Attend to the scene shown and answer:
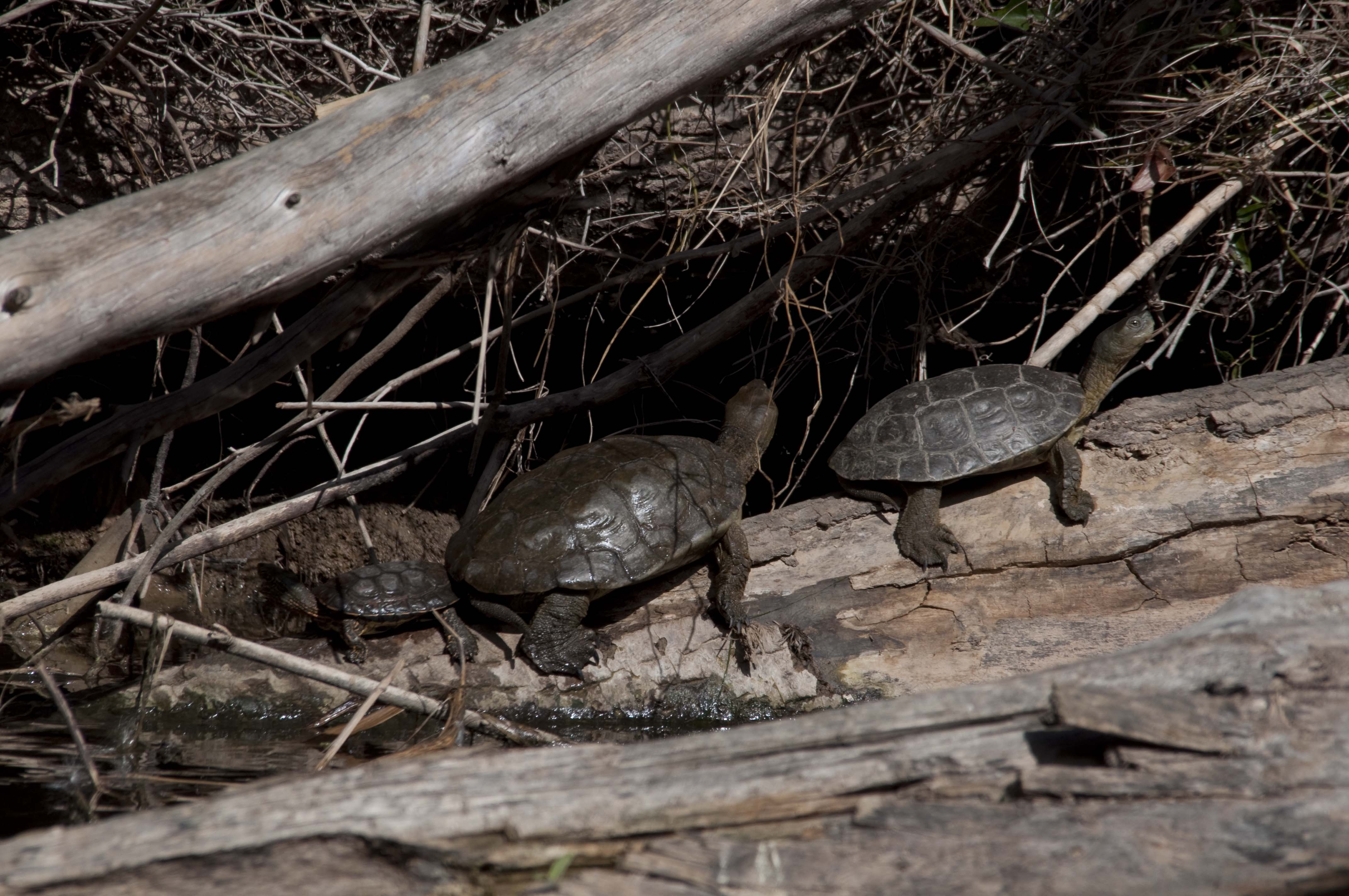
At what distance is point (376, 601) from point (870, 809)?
6.94 feet

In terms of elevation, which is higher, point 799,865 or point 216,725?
point 799,865

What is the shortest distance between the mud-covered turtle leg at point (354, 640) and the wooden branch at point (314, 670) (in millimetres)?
376

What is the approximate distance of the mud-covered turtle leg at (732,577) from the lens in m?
3.23

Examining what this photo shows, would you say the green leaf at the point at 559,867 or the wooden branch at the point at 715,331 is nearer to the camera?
the green leaf at the point at 559,867

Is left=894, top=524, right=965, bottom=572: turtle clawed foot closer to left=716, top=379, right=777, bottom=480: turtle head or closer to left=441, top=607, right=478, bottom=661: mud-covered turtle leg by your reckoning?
left=716, top=379, right=777, bottom=480: turtle head

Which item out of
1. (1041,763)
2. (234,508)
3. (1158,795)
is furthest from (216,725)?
(1158,795)

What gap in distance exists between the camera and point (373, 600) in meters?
3.12

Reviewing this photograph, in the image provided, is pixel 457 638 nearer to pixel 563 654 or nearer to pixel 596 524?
pixel 563 654

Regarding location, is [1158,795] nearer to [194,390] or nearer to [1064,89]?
[194,390]

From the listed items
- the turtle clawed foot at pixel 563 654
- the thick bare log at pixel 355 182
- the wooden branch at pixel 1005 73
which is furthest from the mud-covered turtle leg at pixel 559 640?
the wooden branch at pixel 1005 73

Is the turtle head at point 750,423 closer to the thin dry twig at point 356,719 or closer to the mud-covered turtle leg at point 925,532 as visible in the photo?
the mud-covered turtle leg at point 925,532

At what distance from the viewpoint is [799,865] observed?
5.06 ft

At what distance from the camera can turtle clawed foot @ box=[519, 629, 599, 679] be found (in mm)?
3162

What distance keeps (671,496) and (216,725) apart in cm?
190
